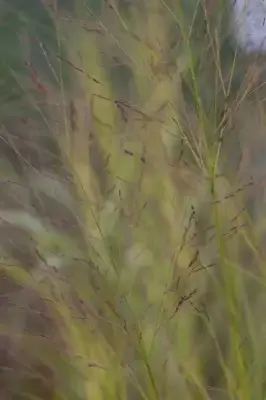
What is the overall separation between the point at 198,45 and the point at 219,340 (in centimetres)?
37

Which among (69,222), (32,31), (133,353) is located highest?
(32,31)

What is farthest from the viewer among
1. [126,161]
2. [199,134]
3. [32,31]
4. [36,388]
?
[32,31]

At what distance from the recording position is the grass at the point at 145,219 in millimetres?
723

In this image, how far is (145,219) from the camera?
2.49ft

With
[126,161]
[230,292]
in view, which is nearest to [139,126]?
[126,161]

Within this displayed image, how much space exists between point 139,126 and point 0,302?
36 cm

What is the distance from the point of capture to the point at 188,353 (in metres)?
0.80

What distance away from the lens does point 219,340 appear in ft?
2.70

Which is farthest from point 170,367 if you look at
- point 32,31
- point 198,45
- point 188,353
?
point 32,31

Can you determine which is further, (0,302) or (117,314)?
(0,302)

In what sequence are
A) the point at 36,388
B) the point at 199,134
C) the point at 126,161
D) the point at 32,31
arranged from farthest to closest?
the point at 32,31, the point at 36,388, the point at 126,161, the point at 199,134

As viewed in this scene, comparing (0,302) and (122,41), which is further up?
(122,41)

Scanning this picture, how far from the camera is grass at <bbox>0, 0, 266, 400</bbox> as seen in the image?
Answer: 723 millimetres

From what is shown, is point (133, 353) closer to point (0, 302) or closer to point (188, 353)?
point (188, 353)
